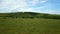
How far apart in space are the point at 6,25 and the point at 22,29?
86 centimetres

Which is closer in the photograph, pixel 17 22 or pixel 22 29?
pixel 22 29

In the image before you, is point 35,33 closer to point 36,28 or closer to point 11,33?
point 36,28

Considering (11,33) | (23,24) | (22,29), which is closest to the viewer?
(11,33)

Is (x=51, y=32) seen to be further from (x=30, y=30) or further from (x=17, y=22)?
(x=17, y=22)

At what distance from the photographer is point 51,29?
6234 millimetres

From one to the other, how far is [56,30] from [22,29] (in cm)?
148

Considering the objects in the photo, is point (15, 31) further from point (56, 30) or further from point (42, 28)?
point (56, 30)

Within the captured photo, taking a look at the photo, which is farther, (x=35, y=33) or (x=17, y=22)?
(x=17, y=22)

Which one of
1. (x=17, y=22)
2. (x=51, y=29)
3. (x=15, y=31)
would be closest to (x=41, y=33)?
(x=51, y=29)

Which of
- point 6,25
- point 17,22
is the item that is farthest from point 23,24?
point 6,25

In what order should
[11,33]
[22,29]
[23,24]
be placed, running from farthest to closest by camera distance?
[23,24], [22,29], [11,33]

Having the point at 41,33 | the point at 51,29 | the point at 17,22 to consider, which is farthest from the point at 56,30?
the point at 17,22

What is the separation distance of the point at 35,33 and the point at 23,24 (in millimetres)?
1051

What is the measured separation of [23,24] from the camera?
258 inches
